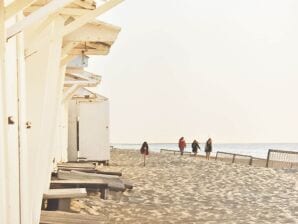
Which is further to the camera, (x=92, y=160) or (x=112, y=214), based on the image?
(x=92, y=160)

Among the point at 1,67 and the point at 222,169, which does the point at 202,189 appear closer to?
the point at 222,169

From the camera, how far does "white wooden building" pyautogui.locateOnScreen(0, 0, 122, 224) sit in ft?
15.5

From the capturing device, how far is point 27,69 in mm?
6625

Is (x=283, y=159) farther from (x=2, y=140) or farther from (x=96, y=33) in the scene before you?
(x=2, y=140)

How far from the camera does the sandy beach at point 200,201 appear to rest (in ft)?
31.6

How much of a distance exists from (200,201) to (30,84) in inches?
236

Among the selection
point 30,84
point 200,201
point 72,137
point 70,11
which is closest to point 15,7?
point 30,84

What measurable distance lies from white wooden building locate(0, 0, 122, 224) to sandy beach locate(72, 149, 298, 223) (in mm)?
1321

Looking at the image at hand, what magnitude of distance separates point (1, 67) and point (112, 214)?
5.36m

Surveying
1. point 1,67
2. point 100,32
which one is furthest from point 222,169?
point 1,67

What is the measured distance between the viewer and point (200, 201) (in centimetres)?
1172

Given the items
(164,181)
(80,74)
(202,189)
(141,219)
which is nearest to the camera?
(141,219)

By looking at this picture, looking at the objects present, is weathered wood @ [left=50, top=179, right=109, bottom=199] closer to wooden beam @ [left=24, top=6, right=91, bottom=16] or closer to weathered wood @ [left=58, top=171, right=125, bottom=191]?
weathered wood @ [left=58, top=171, right=125, bottom=191]

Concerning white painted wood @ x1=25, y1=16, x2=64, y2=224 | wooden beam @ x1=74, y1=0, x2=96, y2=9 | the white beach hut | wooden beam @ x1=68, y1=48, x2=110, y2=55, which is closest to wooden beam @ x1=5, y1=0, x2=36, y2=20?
white painted wood @ x1=25, y1=16, x2=64, y2=224
